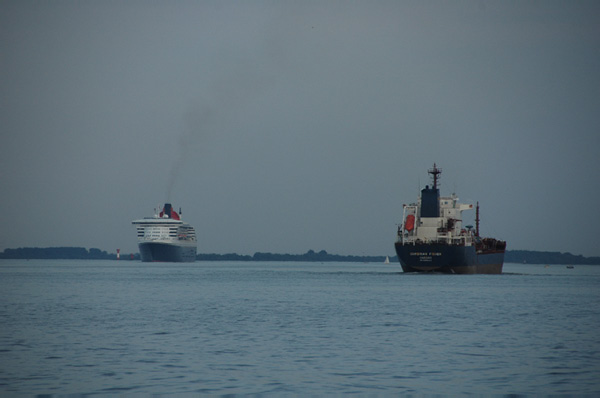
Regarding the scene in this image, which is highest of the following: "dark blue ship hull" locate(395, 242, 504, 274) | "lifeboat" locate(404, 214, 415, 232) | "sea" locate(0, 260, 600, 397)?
"lifeboat" locate(404, 214, 415, 232)

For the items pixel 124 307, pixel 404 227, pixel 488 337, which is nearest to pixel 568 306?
pixel 488 337

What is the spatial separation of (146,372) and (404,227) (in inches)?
3239

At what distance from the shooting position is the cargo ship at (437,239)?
98.6 meters

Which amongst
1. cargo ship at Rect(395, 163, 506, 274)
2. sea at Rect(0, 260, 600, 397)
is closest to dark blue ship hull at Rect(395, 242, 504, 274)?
cargo ship at Rect(395, 163, 506, 274)

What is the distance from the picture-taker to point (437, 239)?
103000 millimetres

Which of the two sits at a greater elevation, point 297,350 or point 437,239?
point 437,239

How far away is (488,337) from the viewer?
3406cm

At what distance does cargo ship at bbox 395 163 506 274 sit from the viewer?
98625mm

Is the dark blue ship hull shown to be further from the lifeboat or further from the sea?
the sea

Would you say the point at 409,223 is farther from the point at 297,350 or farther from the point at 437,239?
the point at 297,350

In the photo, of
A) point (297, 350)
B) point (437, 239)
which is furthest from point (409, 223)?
point (297, 350)

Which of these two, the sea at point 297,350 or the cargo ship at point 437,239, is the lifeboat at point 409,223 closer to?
the cargo ship at point 437,239

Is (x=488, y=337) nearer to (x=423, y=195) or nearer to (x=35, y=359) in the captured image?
(x=35, y=359)

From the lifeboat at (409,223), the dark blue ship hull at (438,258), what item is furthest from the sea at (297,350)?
the lifeboat at (409,223)
